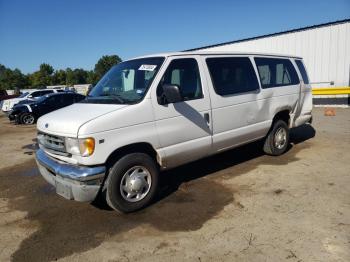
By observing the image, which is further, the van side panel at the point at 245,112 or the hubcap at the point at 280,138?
the hubcap at the point at 280,138

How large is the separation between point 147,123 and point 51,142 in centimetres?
139

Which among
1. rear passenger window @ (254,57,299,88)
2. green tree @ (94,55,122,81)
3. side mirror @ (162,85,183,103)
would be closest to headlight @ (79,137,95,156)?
side mirror @ (162,85,183,103)

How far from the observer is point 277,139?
7.05 meters

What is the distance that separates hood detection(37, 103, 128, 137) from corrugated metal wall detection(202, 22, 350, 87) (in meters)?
15.3

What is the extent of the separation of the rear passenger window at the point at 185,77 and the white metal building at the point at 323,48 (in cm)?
1384

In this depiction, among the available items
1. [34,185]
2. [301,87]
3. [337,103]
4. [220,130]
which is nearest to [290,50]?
[337,103]

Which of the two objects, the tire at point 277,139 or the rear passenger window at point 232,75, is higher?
the rear passenger window at point 232,75

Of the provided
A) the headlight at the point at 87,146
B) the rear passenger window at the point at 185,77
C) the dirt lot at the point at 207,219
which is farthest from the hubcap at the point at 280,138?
the headlight at the point at 87,146

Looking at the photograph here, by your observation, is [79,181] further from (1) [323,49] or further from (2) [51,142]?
(1) [323,49]

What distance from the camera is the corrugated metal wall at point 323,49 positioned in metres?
16.2

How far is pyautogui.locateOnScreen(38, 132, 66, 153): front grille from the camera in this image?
14.3 feet

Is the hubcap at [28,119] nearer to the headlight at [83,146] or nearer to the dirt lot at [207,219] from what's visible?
the dirt lot at [207,219]

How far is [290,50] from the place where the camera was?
18469 millimetres

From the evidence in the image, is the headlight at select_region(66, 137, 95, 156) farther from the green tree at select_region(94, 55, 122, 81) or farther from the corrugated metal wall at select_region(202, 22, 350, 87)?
the green tree at select_region(94, 55, 122, 81)
